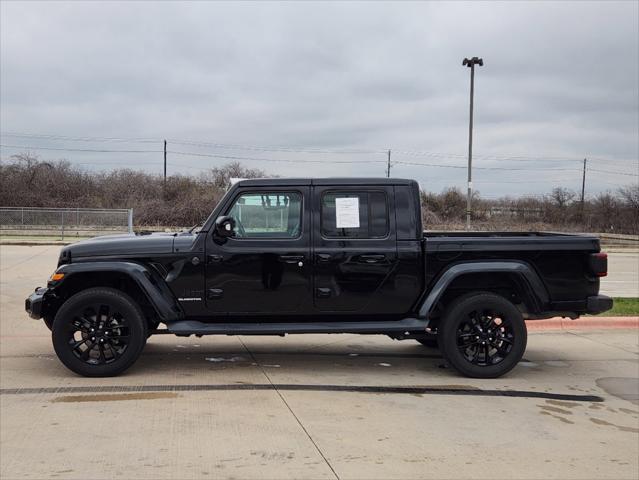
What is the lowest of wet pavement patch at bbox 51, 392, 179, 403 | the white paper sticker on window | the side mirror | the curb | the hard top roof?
wet pavement patch at bbox 51, 392, 179, 403

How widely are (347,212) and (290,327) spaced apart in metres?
1.31

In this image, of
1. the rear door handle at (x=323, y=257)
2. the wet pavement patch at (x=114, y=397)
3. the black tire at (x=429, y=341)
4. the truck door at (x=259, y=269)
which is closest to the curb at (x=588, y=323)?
the black tire at (x=429, y=341)

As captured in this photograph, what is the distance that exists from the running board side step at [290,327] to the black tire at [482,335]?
305 mm

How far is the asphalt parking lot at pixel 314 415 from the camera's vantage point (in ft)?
13.2

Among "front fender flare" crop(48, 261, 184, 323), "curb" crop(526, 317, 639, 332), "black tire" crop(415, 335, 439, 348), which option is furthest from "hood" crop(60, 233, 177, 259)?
"curb" crop(526, 317, 639, 332)

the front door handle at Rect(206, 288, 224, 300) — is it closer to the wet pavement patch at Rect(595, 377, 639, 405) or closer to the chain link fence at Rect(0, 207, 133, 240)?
the wet pavement patch at Rect(595, 377, 639, 405)

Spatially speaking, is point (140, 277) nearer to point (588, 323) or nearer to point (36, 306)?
point (36, 306)

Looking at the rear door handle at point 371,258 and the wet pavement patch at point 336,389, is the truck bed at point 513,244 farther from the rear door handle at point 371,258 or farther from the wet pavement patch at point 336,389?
the wet pavement patch at point 336,389

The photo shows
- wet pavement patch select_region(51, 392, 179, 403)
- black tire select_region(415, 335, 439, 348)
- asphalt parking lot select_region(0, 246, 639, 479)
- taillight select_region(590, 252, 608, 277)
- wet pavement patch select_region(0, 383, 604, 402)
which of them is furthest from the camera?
black tire select_region(415, 335, 439, 348)

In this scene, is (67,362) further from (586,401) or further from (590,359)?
(590,359)

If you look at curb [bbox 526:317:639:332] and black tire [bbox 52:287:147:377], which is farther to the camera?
curb [bbox 526:317:639:332]

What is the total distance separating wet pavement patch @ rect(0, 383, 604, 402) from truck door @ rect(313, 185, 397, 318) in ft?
2.63

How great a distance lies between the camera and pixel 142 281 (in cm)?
590

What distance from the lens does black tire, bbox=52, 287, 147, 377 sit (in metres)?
5.92
